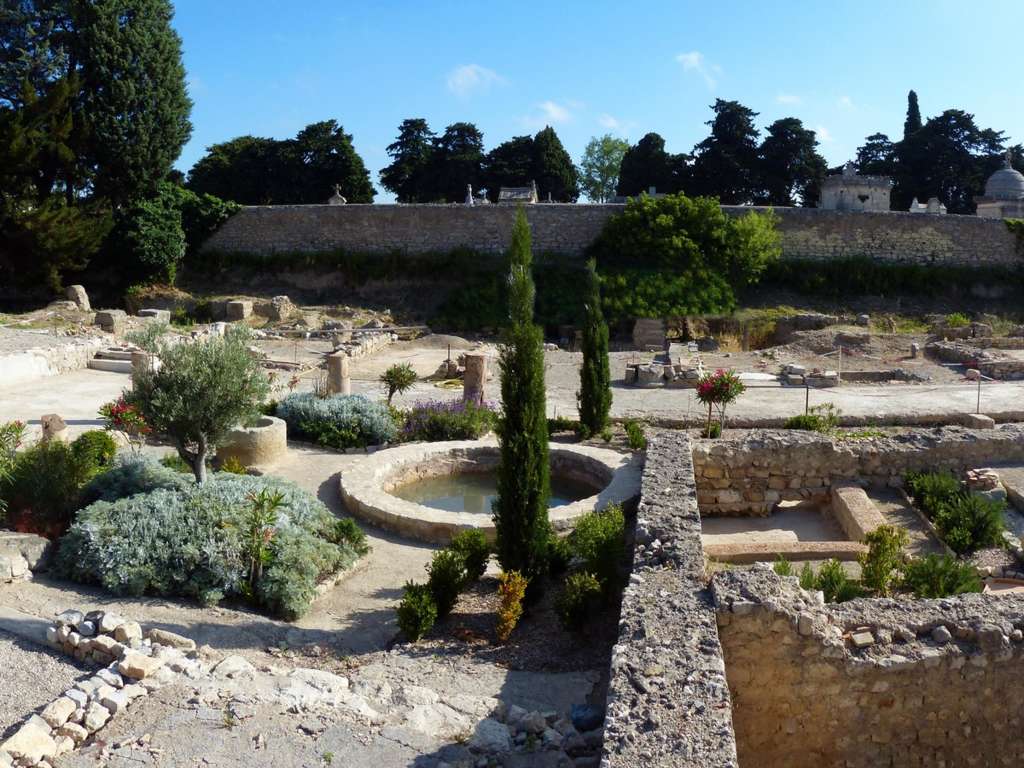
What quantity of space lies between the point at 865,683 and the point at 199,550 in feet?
19.6

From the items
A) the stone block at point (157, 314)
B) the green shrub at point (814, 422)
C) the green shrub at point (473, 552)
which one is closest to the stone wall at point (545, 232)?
the stone block at point (157, 314)

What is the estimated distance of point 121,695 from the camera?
19.7ft

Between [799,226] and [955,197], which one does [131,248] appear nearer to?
[799,226]

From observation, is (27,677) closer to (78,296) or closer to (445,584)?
(445,584)

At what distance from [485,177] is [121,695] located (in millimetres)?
51970

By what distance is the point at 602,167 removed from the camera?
69000mm

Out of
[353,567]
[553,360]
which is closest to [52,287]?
[553,360]

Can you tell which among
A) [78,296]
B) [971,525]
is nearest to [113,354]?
[78,296]

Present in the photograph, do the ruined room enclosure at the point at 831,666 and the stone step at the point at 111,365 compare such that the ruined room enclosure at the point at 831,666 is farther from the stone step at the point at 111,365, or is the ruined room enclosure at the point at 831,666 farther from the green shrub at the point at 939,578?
the stone step at the point at 111,365

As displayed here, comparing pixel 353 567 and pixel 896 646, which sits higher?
pixel 896 646

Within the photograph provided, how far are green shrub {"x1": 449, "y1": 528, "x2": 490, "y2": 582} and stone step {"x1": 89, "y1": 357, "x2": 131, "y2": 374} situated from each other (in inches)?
590

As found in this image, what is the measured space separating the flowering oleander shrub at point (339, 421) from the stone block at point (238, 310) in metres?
17.9

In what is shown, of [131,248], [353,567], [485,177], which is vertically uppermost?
[485,177]

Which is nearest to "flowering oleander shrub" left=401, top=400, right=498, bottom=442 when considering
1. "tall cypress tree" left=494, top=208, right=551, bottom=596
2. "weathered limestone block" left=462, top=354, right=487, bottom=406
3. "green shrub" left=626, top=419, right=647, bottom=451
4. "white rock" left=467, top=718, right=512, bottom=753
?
"weathered limestone block" left=462, top=354, right=487, bottom=406
